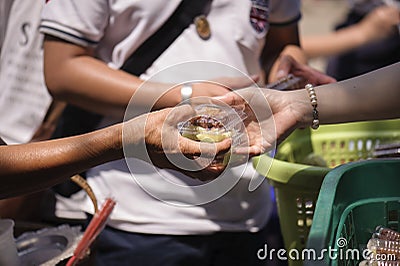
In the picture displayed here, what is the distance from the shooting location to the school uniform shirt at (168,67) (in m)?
1.19

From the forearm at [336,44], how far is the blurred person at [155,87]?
3.98ft

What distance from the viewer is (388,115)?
1.11 m

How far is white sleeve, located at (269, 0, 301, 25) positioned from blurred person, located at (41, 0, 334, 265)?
109 mm

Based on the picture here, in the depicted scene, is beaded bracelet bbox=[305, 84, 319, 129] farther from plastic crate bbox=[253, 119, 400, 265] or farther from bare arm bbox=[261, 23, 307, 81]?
bare arm bbox=[261, 23, 307, 81]

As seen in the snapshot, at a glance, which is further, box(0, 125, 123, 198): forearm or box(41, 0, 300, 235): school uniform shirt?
box(41, 0, 300, 235): school uniform shirt

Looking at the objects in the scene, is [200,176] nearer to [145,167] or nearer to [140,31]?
[145,167]

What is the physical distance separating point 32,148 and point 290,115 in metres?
0.44

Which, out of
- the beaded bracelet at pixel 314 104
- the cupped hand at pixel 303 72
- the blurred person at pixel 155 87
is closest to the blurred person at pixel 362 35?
the cupped hand at pixel 303 72

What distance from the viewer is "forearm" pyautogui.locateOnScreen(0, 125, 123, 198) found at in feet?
3.18

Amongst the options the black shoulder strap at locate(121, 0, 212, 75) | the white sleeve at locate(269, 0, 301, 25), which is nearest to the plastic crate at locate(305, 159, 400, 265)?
the black shoulder strap at locate(121, 0, 212, 75)

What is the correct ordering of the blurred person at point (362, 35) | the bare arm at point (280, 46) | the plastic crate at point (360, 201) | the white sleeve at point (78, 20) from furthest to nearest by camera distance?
the blurred person at point (362, 35), the bare arm at point (280, 46), the white sleeve at point (78, 20), the plastic crate at point (360, 201)

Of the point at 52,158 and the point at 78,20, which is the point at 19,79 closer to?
the point at 78,20

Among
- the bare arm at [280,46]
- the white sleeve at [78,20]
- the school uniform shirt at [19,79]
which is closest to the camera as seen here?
the white sleeve at [78,20]

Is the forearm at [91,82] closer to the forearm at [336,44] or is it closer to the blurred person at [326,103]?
the blurred person at [326,103]
